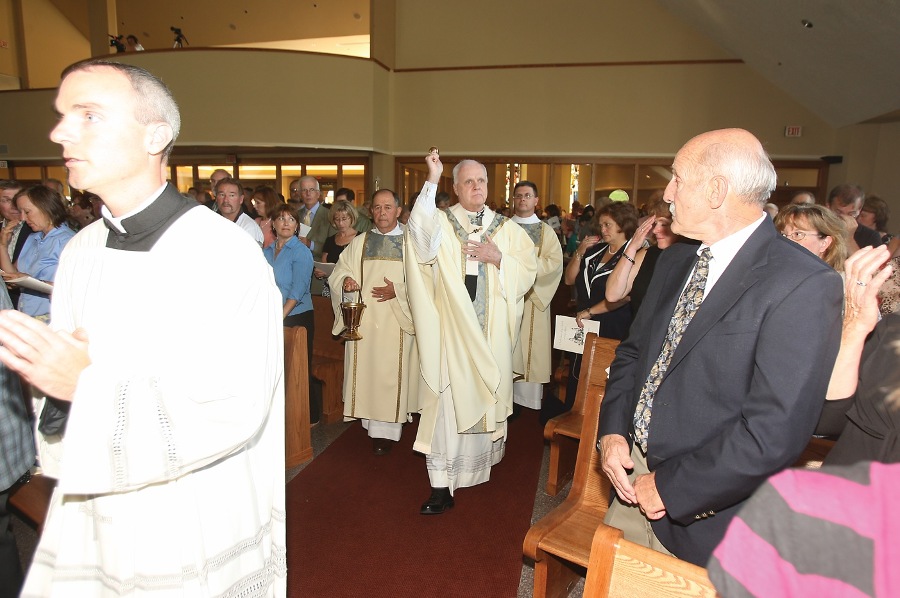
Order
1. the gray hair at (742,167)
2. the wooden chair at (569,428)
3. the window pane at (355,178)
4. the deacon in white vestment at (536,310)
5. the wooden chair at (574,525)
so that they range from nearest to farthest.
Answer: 1. the gray hair at (742,167)
2. the wooden chair at (574,525)
3. the wooden chair at (569,428)
4. the deacon in white vestment at (536,310)
5. the window pane at (355,178)

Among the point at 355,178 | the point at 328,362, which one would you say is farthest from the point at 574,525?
the point at 355,178

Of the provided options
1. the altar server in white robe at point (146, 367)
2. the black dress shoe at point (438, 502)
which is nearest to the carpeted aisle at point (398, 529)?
the black dress shoe at point (438, 502)

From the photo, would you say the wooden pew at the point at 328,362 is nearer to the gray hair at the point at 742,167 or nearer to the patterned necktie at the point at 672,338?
the patterned necktie at the point at 672,338

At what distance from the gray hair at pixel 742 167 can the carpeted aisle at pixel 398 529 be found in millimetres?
1990

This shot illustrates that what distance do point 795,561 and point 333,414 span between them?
440 cm

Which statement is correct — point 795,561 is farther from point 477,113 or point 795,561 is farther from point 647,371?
point 477,113

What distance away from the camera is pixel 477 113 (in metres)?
11.4

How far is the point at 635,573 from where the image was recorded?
120 cm

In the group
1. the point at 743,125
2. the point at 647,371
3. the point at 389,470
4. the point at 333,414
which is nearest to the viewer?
the point at 647,371

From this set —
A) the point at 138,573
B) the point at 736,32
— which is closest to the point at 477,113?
the point at 736,32

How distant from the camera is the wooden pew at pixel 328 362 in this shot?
15.3ft

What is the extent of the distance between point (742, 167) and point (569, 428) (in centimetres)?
205

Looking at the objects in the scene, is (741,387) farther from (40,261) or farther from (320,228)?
(320,228)

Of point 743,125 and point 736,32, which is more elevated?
point 736,32
